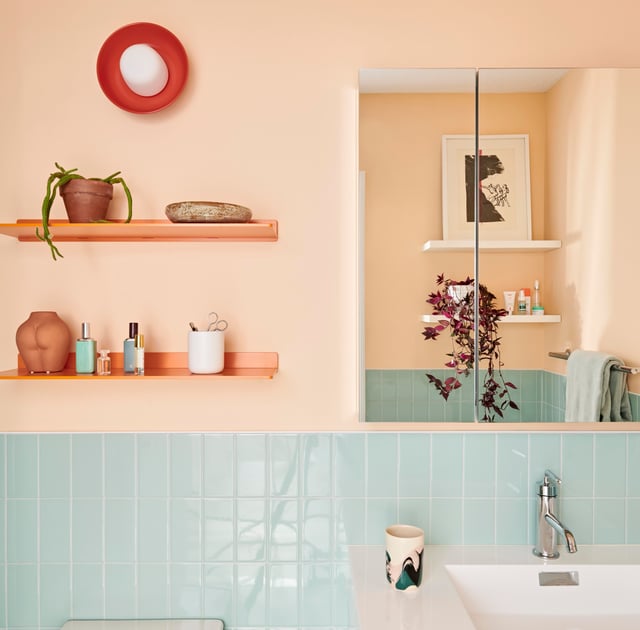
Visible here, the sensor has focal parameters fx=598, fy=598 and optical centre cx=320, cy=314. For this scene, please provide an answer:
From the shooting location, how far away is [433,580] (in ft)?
4.54

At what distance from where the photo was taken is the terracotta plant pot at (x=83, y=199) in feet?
4.77

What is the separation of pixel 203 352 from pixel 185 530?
501 millimetres

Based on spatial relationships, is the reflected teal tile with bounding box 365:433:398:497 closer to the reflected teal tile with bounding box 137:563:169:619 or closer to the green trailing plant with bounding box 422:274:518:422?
the green trailing plant with bounding box 422:274:518:422

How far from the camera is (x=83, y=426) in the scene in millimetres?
1593

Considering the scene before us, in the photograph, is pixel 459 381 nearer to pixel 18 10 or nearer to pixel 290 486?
pixel 290 486

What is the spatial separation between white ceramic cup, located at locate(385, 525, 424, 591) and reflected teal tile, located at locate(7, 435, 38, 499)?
943 millimetres

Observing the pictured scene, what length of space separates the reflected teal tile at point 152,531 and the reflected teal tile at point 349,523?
0.46 m

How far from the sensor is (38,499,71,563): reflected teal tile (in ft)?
5.17

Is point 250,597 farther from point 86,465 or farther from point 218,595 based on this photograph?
point 86,465

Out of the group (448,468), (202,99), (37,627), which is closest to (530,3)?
(202,99)

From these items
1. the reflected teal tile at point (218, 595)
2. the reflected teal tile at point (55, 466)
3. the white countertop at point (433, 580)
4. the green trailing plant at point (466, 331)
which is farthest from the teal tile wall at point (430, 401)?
the reflected teal tile at point (55, 466)

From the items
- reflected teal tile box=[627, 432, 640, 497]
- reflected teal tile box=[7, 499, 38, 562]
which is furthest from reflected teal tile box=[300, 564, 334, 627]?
reflected teal tile box=[627, 432, 640, 497]

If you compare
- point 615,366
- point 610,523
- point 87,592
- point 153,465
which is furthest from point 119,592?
point 615,366

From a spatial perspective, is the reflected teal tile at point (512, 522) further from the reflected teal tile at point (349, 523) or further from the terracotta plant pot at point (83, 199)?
the terracotta plant pot at point (83, 199)
